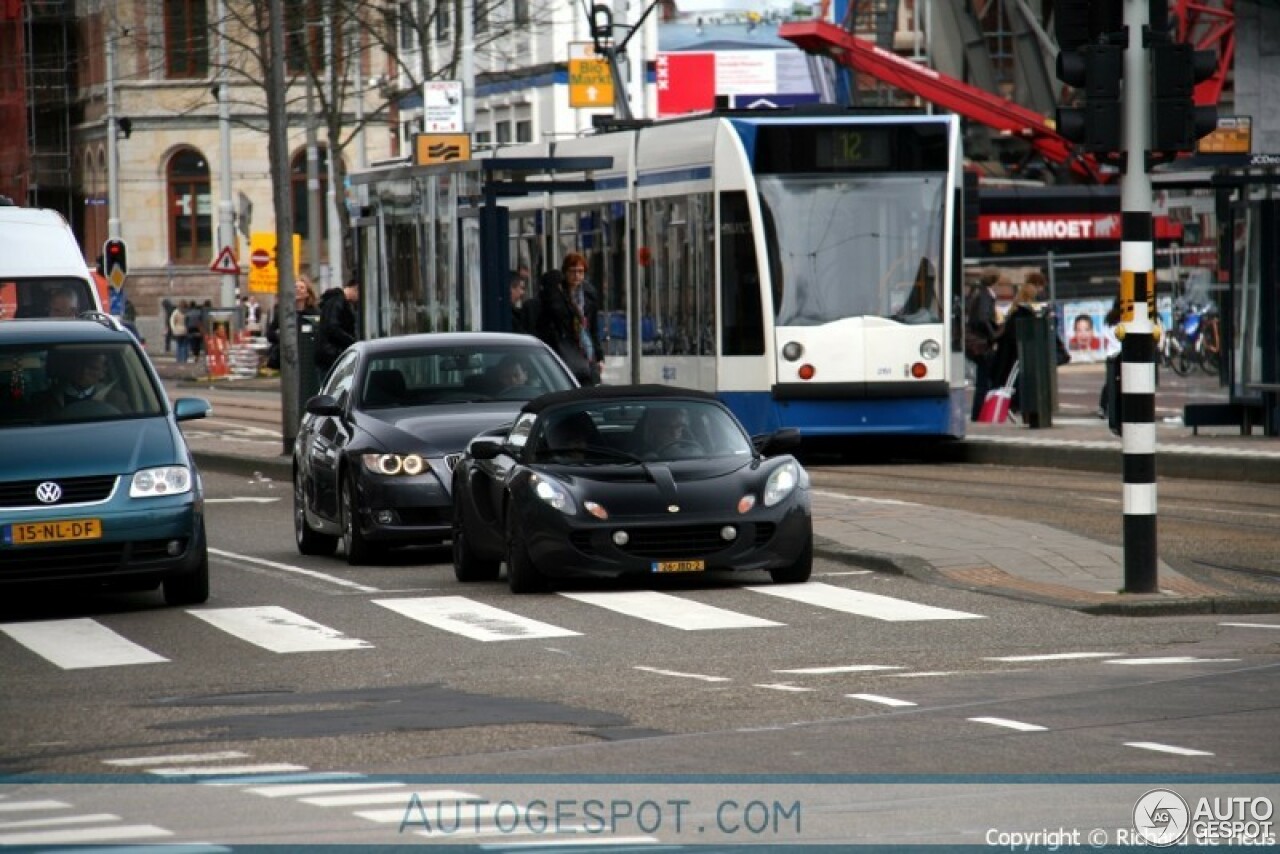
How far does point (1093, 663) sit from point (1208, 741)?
2.76 meters

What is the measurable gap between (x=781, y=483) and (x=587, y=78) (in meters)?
36.9

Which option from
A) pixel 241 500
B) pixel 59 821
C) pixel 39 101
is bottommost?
pixel 241 500

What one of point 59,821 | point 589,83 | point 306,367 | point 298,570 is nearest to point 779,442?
point 298,570

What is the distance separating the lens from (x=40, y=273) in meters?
22.4

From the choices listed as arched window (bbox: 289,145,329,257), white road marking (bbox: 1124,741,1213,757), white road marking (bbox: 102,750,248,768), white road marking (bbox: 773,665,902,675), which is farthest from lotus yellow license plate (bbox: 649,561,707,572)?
arched window (bbox: 289,145,329,257)

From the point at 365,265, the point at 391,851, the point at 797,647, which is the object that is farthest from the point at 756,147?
the point at 391,851

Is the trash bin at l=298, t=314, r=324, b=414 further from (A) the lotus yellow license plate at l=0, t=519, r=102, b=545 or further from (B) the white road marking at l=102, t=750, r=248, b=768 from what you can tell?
(B) the white road marking at l=102, t=750, r=248, b=768

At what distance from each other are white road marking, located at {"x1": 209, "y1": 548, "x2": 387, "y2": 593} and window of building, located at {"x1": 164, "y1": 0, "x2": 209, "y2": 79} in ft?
189

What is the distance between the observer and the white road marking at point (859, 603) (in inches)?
587

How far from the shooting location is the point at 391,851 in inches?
302

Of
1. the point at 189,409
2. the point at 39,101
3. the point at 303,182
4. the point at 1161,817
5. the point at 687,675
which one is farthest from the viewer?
the point at 303,182

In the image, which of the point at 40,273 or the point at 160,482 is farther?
the point at 40,273

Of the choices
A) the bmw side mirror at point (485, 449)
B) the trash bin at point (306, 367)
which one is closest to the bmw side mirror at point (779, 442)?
the bmw side mirror at point (485, 449)

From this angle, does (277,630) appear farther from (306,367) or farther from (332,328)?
(306,367)
